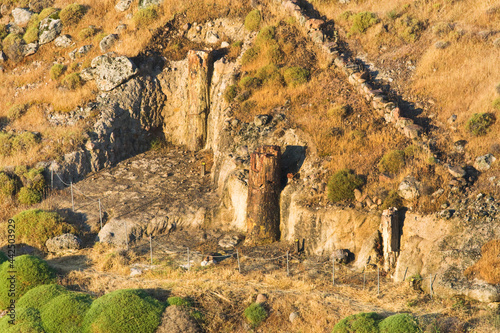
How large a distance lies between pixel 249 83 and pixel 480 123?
1441 centimetres

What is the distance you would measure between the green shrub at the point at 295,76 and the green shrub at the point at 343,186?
974 cm

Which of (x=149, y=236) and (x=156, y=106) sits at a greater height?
(x=156, y=106)

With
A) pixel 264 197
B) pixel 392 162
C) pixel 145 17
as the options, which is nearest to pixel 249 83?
pixel 264 197

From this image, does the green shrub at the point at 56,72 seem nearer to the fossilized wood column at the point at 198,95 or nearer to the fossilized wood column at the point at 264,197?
the fossilized wood column at the point at 198,95

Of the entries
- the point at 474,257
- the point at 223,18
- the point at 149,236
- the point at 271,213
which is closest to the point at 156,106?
the point at 223,18

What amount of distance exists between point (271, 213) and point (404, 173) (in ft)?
22.6

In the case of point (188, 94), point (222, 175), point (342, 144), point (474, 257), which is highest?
point (188, 94)

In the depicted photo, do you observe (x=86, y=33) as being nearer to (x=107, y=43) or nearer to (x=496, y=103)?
(x=107, y=43)

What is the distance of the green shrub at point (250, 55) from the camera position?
37688 millimetres

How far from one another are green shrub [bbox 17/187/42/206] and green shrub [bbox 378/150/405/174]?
19.5 metres

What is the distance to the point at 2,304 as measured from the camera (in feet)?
77.5

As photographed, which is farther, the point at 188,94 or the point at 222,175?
the point at 188,94

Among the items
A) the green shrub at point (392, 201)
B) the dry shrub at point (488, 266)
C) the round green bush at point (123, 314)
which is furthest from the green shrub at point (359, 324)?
the round green bush at point (123, 314)

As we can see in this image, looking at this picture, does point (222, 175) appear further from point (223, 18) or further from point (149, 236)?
point (223, 18)
